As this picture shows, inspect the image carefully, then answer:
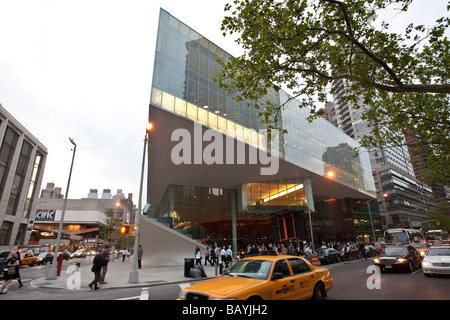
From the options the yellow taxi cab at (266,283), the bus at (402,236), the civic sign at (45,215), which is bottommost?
the yellow taxi cab at (266,283)

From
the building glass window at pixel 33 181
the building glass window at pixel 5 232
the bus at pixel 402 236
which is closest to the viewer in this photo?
the bus at pixel 402 236

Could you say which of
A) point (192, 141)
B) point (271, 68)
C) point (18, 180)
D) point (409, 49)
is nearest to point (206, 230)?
point (192, 141)

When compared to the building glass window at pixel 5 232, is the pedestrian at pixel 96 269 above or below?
below

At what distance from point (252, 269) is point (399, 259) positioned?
1118 cm

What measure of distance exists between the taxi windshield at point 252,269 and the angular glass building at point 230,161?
8.11 m

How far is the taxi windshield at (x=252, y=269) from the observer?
5.54 meters

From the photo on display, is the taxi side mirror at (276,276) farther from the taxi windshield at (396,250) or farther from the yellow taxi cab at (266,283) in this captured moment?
the taxi windshield at (396,250)

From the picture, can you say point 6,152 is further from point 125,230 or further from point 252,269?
point 252,269

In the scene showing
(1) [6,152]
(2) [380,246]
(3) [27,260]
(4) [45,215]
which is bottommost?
(3) [27,260]

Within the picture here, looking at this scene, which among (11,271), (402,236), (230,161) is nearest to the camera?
(11,271)

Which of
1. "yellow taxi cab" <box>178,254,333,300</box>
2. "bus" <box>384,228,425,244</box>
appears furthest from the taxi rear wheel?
"bus" <box>384,228,425,244</box>

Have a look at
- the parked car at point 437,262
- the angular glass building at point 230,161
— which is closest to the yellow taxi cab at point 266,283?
the parked car at point 437,262

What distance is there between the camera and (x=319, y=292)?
6.75m

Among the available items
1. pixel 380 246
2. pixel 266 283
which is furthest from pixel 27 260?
pixel 380 246
